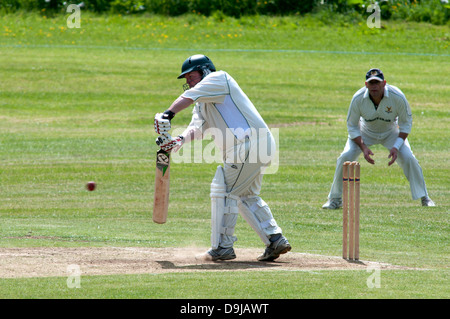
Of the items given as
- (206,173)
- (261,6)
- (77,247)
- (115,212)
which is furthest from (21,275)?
(261,6)

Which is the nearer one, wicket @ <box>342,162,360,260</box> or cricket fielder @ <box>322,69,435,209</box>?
wicket @ <box>342,162,360,260</box>

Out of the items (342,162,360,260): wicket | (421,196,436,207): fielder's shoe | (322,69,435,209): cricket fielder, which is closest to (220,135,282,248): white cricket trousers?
(342,162,360,260): wicket

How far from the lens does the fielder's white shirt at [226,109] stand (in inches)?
296

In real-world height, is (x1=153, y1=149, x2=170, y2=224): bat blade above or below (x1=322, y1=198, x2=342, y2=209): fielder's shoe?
above

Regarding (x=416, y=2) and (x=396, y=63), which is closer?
(x=396, y=63)

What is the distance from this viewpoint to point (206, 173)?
1562 centimetres

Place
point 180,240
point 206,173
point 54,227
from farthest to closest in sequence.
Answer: point 206,173, point 54,227, point 180,240

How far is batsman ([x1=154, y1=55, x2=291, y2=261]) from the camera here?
765cm

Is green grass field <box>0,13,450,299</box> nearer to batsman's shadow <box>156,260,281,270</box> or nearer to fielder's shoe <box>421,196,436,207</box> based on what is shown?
fielder's shoe <box>421,196,436,207</box>

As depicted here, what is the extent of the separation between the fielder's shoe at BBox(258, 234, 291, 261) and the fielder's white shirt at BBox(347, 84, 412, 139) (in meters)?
4.28

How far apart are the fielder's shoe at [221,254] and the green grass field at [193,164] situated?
0.75m
